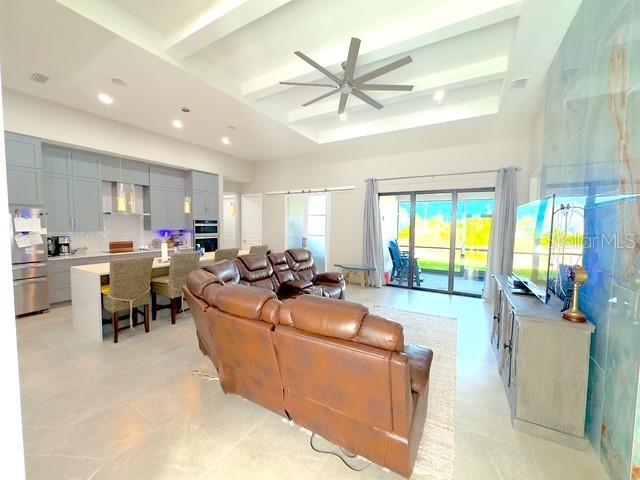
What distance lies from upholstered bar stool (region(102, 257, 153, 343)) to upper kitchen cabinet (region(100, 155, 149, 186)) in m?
2.76

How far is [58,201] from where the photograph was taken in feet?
15.0

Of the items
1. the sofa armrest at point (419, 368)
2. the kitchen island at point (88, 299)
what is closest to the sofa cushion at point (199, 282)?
the sofa armrest at point (419, 368)

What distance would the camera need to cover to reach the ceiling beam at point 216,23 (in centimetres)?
243

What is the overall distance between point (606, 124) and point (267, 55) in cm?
335

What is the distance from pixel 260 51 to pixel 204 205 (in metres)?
4.07

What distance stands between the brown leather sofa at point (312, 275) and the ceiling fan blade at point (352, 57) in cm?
268

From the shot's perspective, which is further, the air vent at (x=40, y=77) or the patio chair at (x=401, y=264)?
the patio chair at (x=401, y=264)

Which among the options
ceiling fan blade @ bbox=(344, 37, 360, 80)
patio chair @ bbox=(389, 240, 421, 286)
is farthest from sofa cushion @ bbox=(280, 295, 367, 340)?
patio chair @ bbox=(389, 240, 421, 286)

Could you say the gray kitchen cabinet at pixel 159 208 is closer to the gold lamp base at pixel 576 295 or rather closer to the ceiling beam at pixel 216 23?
the ceiling beam at pixel 216 23

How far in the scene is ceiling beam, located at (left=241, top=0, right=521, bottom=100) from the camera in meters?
2.47

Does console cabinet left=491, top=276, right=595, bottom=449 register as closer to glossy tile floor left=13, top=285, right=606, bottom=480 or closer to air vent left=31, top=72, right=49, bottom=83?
glossy tile floor left=13, top=285, right=606, bottom=480

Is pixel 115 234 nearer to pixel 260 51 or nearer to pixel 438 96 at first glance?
pixel 260 51

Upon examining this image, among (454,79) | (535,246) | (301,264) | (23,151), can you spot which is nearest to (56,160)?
(23,151)

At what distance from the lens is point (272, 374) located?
178 centimetres
